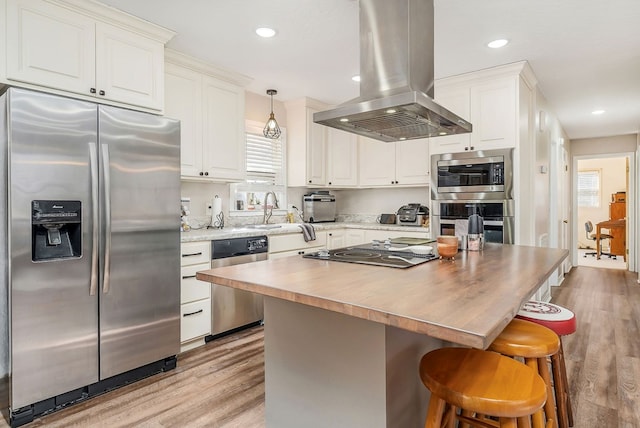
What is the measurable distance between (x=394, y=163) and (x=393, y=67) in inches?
106

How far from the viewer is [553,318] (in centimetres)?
188

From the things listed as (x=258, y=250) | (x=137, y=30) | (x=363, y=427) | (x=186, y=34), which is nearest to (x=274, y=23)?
(x=186, y=34)

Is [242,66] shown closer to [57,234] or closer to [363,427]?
[57,234]

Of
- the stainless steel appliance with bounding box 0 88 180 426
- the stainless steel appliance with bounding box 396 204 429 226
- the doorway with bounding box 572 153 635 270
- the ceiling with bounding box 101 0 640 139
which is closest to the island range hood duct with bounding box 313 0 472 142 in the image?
the ceiling with bounding box 101 0 640 139

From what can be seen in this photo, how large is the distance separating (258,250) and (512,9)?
268 cm

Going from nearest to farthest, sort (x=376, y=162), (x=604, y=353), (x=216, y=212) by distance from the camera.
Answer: (x=604, y=353) < (x=216, y=212) < (x=376, y=162)

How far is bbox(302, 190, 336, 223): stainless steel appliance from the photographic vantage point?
4730 millimetres

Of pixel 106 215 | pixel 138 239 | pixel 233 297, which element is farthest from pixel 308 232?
pixel 106 215

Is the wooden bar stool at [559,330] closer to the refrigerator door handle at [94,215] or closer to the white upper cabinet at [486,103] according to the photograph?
the white upper cabinet at [486,103]

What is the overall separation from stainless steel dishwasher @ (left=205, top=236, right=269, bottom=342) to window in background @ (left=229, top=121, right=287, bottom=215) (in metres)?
0.82

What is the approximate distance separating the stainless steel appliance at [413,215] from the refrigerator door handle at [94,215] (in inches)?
129

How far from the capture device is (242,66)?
341 cm

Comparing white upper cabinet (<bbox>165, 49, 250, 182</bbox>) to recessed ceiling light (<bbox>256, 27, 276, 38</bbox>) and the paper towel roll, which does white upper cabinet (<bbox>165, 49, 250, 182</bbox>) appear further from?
recessed ceiling light (<bbox>256, 27, 276, 38</bbox>)

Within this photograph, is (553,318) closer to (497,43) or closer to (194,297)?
(497,43)
